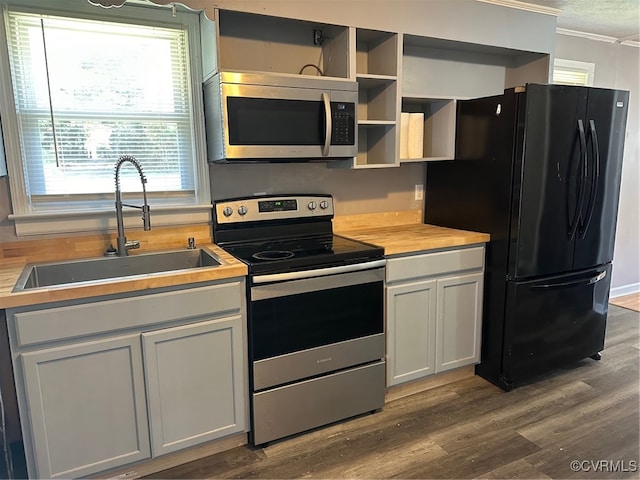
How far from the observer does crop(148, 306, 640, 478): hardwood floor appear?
195 centimetres

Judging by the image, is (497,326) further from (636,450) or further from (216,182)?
(216,182)

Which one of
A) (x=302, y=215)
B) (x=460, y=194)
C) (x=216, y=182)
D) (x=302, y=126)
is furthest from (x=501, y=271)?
(x=216, y=182)

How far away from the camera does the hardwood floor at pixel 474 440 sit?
76.9 inches

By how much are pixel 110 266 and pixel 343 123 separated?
1.38 metres

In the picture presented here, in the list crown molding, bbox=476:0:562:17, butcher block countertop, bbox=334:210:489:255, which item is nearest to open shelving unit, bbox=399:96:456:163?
butcher block countertop, bbox=334:210:489:255

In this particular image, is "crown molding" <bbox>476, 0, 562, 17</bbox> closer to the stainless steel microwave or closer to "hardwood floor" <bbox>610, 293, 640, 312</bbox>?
the stainless steel microwave

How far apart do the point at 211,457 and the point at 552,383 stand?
2049 mm

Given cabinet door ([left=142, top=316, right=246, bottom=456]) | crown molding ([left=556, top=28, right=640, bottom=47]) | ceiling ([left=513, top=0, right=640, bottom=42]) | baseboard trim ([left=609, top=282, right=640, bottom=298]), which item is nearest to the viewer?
cabinet door ([left=142, top=316, right=246, bottom=456])

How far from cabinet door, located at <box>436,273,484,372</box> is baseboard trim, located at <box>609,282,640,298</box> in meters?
2.44

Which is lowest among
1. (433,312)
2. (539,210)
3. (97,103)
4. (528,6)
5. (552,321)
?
(552,321)

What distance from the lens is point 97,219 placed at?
2176 millimetres

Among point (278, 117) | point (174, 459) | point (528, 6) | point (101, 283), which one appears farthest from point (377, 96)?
point (174, 459)

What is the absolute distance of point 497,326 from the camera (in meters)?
2.60

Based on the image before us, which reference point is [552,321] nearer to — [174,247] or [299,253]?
[299,253]
